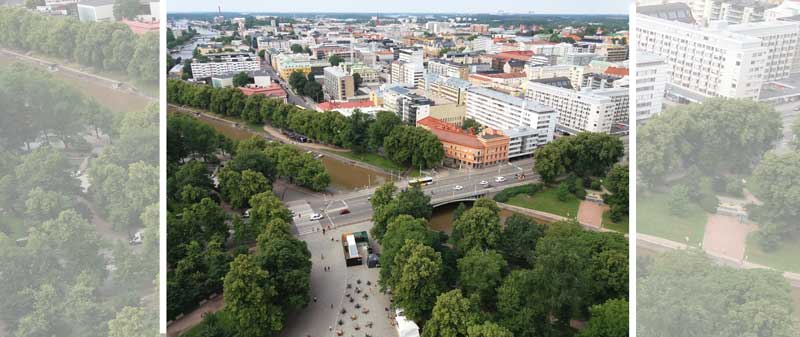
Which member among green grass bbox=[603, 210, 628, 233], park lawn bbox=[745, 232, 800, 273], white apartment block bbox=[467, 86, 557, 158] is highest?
park lawn bbox=[745, 232, 800, 273]

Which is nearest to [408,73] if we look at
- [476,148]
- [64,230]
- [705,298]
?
[476,148]

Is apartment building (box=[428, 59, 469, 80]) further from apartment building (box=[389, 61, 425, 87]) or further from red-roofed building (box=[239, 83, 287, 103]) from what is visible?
red-roofed building (box=[239, 83, 287, 103])

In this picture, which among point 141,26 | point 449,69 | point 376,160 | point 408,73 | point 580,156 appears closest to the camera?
point 141,26

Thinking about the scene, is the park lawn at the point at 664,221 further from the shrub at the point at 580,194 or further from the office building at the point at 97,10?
the shrub at the point at 580,194

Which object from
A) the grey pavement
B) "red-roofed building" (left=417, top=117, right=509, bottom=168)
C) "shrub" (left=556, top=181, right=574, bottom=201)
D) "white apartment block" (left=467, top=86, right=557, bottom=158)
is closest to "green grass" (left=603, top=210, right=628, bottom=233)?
"shrub" (left=556, top=181, right=574, bottom=201)

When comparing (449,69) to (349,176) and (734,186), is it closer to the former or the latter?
(349,176)

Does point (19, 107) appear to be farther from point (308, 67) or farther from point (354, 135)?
point (308, 67)

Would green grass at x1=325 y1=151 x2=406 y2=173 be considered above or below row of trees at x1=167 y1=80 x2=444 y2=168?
below
